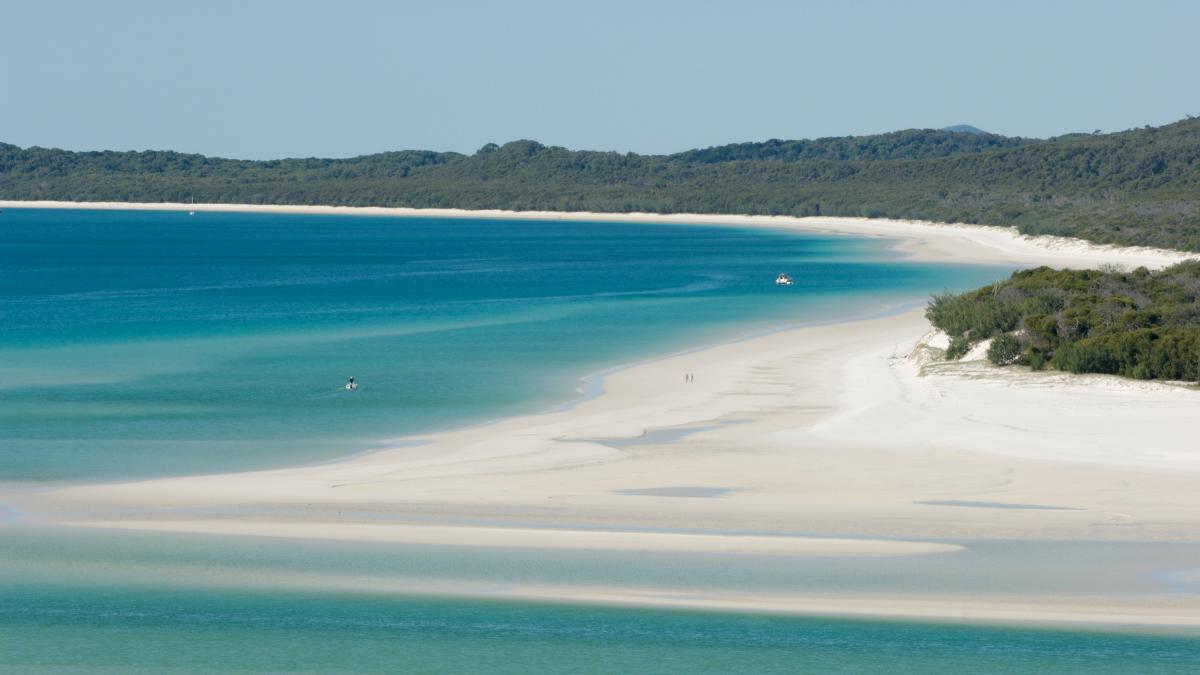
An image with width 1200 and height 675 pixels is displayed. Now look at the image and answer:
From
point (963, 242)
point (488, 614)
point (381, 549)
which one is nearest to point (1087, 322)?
point (381, 549)

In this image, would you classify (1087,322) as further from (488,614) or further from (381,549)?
(488,614)

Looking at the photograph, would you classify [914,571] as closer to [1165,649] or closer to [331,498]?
[1165,649]

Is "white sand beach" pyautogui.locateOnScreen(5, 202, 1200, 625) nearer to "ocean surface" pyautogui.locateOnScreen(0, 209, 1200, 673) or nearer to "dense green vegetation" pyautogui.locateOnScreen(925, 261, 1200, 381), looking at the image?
"ocean surface" pyautogui.locateOnScreen(0, 209, 1200, 673)

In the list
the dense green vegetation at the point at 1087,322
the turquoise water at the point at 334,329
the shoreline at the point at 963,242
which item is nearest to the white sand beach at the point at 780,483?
the dense green vegetation at the point at 1087,322

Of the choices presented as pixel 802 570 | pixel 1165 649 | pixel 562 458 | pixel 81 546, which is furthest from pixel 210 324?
pixel 1165 649

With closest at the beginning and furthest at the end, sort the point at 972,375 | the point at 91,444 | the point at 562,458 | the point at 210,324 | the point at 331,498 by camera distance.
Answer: the point at 331,498, the point at 562,458, the point at 91,444, the point at 972,375, the point at 210,324

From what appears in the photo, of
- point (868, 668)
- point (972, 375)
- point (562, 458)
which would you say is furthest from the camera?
point (972, 375)

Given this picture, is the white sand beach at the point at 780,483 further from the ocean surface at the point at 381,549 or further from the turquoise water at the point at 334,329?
the turquoise water at the point at 334,329

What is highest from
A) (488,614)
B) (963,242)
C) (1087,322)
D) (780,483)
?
(1087,322)
